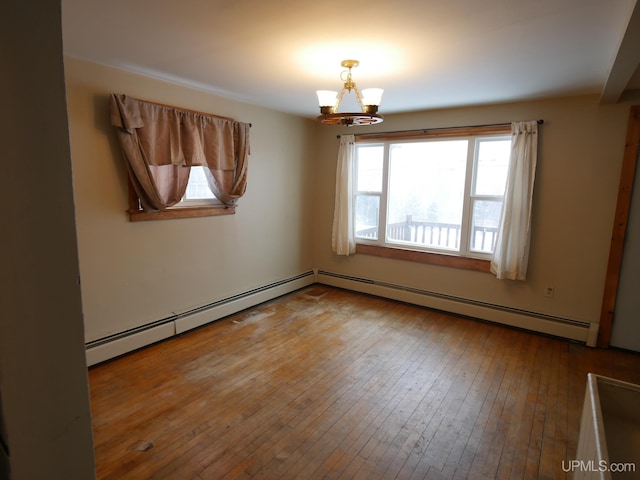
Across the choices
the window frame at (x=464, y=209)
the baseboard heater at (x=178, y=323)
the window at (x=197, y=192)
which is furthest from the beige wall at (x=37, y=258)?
the window frame at (x=464, y=209)

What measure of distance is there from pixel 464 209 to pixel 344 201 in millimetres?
1524

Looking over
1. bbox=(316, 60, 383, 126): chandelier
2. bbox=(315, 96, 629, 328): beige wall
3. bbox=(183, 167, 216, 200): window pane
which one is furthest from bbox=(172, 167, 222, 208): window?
bbox=(315, 96, 629, 328): beige wall

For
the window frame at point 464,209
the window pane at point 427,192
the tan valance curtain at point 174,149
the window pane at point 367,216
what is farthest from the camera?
the window pane at point 367,216

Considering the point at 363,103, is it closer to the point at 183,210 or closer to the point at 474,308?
the point at 183,210

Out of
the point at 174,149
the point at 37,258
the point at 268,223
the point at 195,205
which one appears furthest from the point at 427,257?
the point at 37,258

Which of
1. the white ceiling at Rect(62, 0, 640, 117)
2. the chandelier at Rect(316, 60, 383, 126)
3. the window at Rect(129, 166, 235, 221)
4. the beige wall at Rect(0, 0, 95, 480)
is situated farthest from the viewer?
the window at Rect(129, 166, 235, 221)

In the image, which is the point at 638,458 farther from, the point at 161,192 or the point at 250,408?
the point at 161,192

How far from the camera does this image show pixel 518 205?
11.8 ft

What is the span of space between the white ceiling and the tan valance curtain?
341mm

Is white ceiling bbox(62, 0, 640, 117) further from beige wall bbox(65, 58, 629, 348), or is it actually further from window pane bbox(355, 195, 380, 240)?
window pane bbox(355, 195, 380, 240)

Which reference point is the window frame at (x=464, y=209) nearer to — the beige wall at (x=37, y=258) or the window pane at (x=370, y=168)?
the window pane at (x=370, y=168)

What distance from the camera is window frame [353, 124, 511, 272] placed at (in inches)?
155

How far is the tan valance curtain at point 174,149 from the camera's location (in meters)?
2.88

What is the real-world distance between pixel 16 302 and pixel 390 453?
6.81 feet
